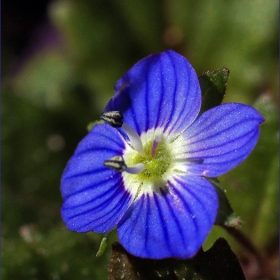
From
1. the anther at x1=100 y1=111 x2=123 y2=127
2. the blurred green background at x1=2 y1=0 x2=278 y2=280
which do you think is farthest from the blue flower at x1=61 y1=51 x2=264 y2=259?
the blurred green background at x1=2 y1=0 x2=278 y2=280

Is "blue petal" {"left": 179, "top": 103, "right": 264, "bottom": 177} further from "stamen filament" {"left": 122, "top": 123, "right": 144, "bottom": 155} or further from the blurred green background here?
the blurred green background

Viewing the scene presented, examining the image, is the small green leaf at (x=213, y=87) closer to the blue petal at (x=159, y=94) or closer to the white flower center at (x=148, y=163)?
the blue petal at (x=159, y=94)

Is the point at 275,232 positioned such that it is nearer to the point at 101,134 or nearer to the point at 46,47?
the point at 101,134

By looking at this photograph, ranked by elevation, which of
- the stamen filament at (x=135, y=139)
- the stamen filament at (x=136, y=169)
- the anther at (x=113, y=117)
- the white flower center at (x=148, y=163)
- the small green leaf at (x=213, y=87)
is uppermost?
the anther at (x=113, y=117)

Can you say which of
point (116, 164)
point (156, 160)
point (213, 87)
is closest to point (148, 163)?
point (156, 160)

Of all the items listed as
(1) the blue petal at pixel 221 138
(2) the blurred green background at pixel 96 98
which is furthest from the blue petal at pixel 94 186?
(2) the blurred green background at pixel 96 98

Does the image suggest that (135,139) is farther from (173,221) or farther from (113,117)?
(173,221)
